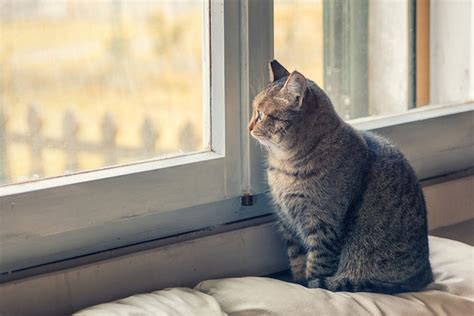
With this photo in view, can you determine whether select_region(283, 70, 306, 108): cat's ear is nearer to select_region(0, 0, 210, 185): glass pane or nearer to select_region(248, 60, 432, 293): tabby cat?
select_region(248, 60, 432, 293): tabby cat

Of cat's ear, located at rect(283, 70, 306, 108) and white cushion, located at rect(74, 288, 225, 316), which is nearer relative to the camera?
white cushion, located at rect(74, 288, 225, 316)

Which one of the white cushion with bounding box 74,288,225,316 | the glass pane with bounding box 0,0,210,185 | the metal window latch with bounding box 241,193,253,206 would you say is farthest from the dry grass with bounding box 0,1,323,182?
the white cushion with bounding box 74,288,225,316

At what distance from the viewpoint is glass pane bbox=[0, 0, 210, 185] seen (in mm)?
1495

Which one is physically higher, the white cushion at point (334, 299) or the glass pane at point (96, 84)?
the glass pane at point (96, 84)

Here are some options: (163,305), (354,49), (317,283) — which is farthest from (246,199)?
(354,49)

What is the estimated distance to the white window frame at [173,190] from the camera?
149 cm

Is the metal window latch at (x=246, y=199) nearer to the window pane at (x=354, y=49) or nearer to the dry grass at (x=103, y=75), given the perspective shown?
the dry grass at (x=103, y=75)

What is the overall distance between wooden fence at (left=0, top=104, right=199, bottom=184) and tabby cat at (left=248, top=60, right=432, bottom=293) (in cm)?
20

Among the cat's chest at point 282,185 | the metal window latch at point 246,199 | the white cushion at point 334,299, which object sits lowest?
the white cushion at point 334,299

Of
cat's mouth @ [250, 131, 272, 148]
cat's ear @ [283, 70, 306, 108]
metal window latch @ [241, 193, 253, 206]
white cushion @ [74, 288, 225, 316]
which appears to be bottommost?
white cushion @ [74, 288, 225, 316]

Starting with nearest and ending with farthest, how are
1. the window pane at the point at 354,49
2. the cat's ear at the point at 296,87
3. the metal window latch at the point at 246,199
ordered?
the cat's ear at the point at 296,87, the metal window latch at the point at 246,199, the window pane at the point at 354,49

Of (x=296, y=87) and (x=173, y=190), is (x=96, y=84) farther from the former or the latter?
(x=296, y=87)

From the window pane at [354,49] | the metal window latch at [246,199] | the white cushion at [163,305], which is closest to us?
the white cushion at [163,305]

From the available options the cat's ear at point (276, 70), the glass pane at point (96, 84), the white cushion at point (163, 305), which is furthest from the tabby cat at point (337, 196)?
the white cushion at point (163, 305)
